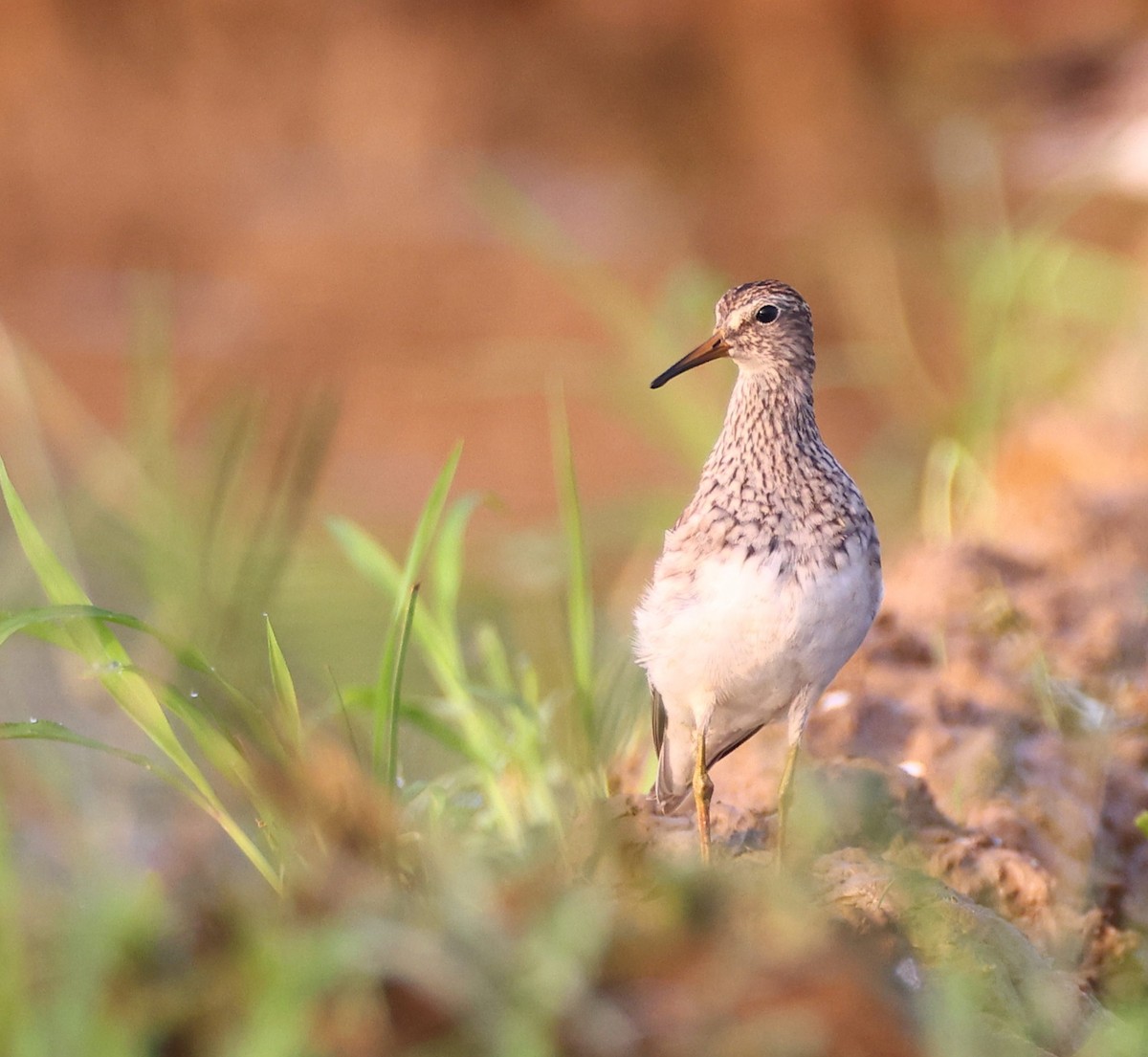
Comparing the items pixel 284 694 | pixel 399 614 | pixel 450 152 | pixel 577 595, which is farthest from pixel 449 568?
pixel 450 152

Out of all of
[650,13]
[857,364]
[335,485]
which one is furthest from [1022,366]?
[650,13]

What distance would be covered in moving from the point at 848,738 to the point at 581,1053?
1.50m

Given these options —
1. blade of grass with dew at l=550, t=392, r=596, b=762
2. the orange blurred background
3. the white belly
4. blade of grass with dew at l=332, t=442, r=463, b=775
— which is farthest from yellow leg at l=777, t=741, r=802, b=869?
the orange blurred background

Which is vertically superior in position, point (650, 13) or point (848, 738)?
point (650, 13)

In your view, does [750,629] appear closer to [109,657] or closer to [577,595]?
[577,595]

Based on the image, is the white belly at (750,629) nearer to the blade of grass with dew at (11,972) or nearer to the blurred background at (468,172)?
the blade of grass with dew at (11,972)

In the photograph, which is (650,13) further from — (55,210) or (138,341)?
(138,341)

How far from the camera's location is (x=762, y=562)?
100 inches

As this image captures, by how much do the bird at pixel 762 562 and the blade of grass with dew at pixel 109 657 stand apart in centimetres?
80

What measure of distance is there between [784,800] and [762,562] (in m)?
0.40

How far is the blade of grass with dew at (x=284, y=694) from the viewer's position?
2.21 m

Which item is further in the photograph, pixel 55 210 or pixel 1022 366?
pixel 55 210

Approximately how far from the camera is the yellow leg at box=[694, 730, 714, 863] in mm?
2312

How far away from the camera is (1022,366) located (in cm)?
592
